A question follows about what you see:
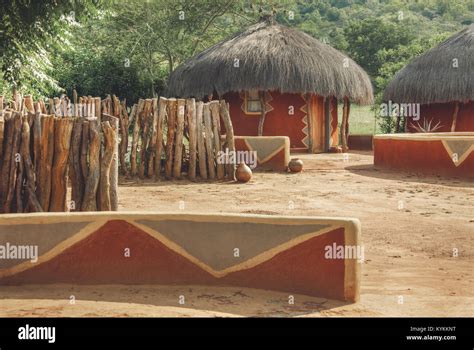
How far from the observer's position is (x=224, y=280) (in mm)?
4965

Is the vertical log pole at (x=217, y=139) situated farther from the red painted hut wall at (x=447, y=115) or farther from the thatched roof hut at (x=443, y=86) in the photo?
the red painted hut wall at (x=447, y=115)

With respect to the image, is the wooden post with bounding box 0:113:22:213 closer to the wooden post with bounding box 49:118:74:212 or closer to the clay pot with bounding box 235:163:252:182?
the wooden post with bounding box 49:118:74:212

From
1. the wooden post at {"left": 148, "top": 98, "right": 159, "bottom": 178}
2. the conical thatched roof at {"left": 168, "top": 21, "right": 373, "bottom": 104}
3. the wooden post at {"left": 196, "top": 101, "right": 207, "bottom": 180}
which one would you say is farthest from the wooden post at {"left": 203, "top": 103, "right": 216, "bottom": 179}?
the conical thatched roof at {"left": 168, "top": 21, "right": 373, "bottom": 104}

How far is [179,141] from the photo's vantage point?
11.6 meters

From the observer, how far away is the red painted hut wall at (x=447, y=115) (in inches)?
781

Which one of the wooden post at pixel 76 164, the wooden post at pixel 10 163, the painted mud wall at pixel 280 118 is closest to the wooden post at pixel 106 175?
the wooden post at pixel 76 164

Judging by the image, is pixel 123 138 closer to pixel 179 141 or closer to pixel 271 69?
pixel 179 141

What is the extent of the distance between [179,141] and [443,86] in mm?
10328

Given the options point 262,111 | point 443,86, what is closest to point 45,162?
point 262,111

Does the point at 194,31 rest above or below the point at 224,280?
above

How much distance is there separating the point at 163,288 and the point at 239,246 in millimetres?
Result: 599

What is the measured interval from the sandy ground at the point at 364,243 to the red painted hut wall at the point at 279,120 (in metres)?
5.66
